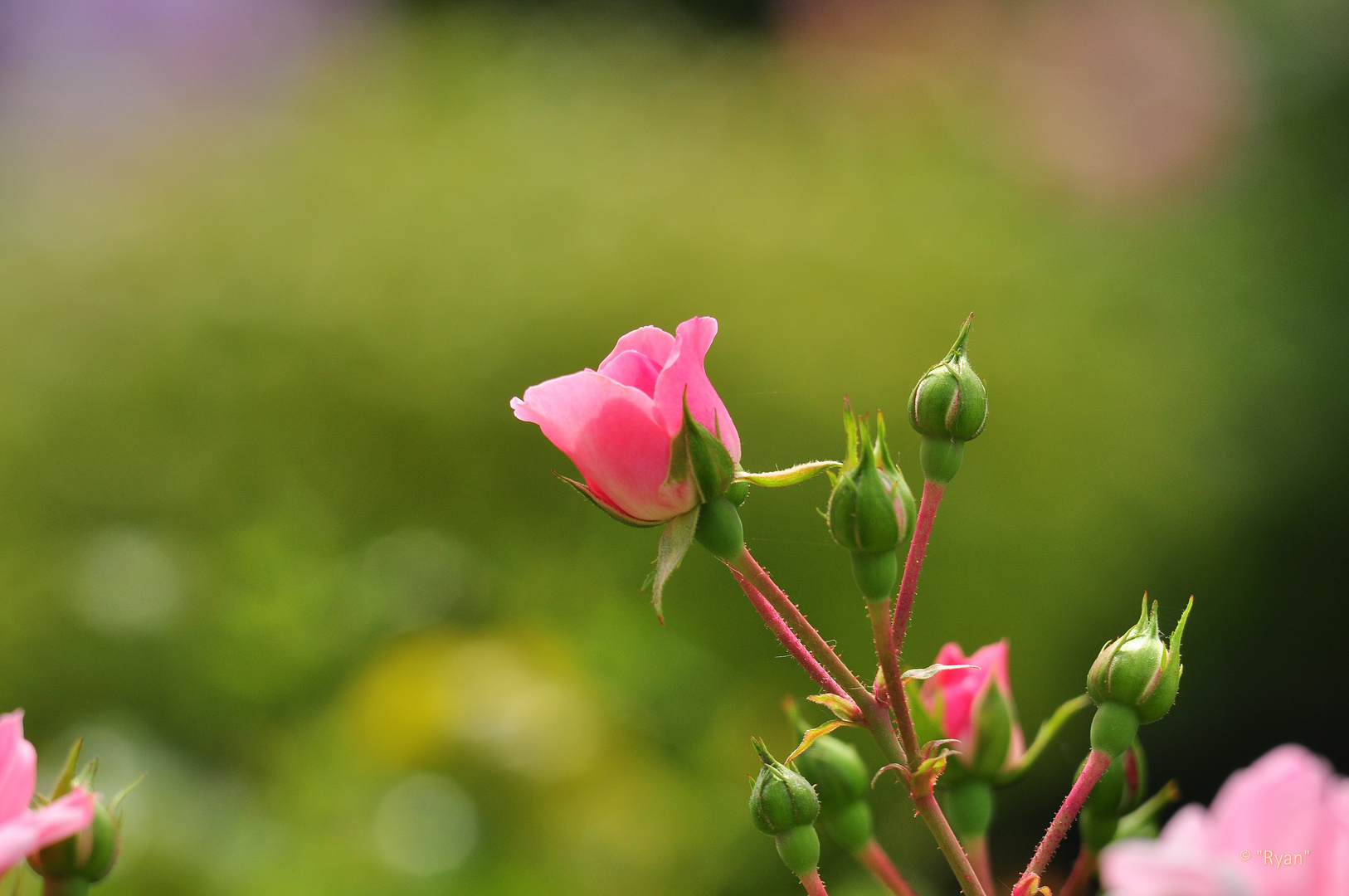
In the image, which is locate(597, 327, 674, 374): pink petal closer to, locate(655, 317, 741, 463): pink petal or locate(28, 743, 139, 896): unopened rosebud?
locate(655, 317, 741, 463): pink petal

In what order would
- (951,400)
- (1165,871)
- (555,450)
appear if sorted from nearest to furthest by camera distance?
(1165,871) < (951,400) < (555,450)

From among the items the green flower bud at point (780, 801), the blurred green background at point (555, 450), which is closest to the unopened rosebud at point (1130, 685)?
the green flower bud at point (780, 801)

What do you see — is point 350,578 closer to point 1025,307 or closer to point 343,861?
point 343,861

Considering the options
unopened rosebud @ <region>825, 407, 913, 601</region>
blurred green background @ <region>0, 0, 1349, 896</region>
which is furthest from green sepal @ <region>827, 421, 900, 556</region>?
blurred green background @ <region>0, 0, 1349, 896</region>

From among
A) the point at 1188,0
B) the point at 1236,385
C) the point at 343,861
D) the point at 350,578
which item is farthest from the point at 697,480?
the point at 1188,0

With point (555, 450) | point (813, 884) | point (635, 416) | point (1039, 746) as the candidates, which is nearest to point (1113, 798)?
point (1039, 746)

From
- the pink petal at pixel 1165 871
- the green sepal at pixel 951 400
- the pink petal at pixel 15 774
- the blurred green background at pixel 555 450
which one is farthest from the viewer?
the blurred green background at pixel 555 450

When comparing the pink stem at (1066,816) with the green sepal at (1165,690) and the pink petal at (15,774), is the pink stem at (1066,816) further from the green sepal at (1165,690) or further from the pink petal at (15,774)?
the pink petal at (15,774)

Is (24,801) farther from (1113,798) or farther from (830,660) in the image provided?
(1113,798)
